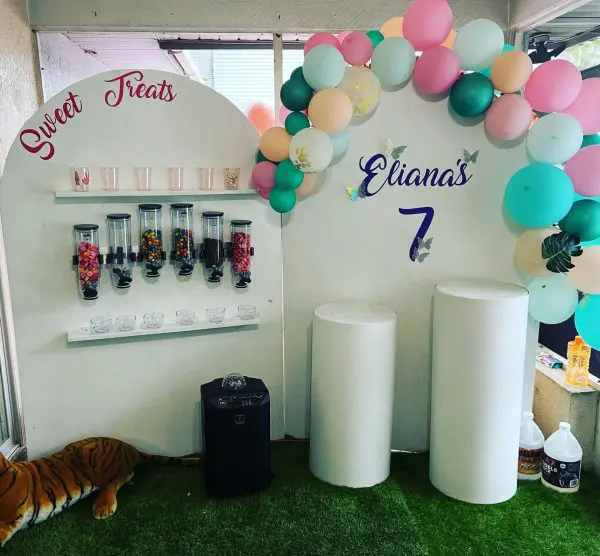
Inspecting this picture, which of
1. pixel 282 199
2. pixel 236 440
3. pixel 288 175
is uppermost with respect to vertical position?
pixel 288 175

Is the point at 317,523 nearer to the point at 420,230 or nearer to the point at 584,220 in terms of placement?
the point at 420,230

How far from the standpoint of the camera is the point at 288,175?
2.59m

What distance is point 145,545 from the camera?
90.4 inches

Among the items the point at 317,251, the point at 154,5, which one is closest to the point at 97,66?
the point at 154,5

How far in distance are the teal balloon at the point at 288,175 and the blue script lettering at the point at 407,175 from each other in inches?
15.3

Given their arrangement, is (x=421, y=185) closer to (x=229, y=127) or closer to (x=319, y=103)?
(x=319, y=103)

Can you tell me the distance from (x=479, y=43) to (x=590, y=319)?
1.38m

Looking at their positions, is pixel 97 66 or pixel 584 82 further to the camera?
pixel 97 66

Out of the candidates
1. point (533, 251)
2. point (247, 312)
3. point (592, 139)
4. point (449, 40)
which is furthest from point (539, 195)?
point (247, 312)

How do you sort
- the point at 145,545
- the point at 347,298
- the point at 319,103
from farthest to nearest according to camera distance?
the point at 347,298 < the point at 319,103 < the point at 145,545

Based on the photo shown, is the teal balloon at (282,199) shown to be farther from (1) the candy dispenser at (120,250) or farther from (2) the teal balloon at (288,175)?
(1) the candy dispenser at (120,250)

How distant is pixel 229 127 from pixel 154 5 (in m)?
1.63

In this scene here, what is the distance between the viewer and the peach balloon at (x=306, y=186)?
275 centimetres

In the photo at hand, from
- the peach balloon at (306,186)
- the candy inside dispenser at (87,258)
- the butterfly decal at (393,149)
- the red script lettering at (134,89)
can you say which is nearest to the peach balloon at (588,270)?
the butterfly decal at (393,149)
